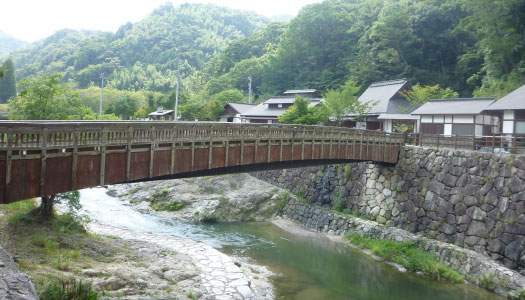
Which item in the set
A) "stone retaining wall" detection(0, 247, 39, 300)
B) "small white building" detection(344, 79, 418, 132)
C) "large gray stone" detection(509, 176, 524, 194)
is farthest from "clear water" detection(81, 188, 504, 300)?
"small white building" detection(344, 79, 418, 132)

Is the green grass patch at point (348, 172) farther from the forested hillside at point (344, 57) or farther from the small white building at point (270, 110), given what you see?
the forested hillside at point (344, 57)

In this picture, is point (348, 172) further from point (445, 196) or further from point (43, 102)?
point (43, 102)

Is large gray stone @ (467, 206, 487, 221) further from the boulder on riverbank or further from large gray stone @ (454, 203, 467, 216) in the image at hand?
the boulder on riverbank

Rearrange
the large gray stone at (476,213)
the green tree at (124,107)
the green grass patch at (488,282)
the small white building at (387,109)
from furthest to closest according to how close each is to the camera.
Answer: the green tree at (124,107), the small white building at (387,109), the large gray stone at (476,213), the green grass patch at (488,282)

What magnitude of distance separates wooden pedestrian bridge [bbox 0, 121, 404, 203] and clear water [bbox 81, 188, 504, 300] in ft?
17.7

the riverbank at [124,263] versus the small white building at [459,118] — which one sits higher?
the small white building at [459,118]

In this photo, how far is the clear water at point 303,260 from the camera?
714 inches

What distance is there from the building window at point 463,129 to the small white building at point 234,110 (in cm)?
2750

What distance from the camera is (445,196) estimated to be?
2305cm

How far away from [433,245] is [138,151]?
17153 mm

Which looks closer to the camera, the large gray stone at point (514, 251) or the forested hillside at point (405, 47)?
the large gray stone at point (514, 251)

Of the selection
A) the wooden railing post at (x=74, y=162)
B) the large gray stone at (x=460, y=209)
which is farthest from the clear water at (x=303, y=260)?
the wooden railing post at (x=74, y=162)

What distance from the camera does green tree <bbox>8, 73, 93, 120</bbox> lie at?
22422mm

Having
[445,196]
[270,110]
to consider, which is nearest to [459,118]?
[445,196]
